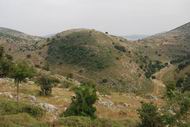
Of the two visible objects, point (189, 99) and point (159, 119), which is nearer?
point (189, 99)

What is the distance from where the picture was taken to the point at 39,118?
37188 mm

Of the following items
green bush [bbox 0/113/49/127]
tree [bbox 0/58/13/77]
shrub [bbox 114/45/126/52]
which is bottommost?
green bush [bbox 0/113/49/127]

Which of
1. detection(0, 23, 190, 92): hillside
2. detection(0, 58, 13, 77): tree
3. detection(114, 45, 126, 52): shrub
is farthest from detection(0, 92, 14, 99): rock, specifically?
detection(114, 45, 126, 52): shrub

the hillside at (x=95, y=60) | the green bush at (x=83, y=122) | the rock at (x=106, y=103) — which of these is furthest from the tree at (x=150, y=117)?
the hillside at (x=95, y=60)

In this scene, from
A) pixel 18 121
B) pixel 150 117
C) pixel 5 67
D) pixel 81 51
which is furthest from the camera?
pixel 81 51

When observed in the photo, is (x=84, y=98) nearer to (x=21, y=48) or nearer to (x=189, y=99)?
(x=189, y=99)

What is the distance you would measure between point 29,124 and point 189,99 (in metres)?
14.0

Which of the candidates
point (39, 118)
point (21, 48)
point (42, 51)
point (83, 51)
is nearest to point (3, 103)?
point (39, 118)

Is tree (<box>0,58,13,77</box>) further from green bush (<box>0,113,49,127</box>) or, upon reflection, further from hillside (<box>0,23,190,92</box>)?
hillside (<box>0,23,190,92</box>)

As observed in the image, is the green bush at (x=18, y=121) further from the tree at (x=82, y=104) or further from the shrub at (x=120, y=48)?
the shrub at (x=120, y=48)

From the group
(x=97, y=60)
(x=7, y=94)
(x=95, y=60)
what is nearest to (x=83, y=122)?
(x=7, y=94)

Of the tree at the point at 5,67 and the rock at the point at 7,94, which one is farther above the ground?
the tree at the point at 5,67

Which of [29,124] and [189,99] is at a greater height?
[189,99]

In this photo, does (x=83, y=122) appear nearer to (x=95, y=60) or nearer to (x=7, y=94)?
(x=7, y=94)
